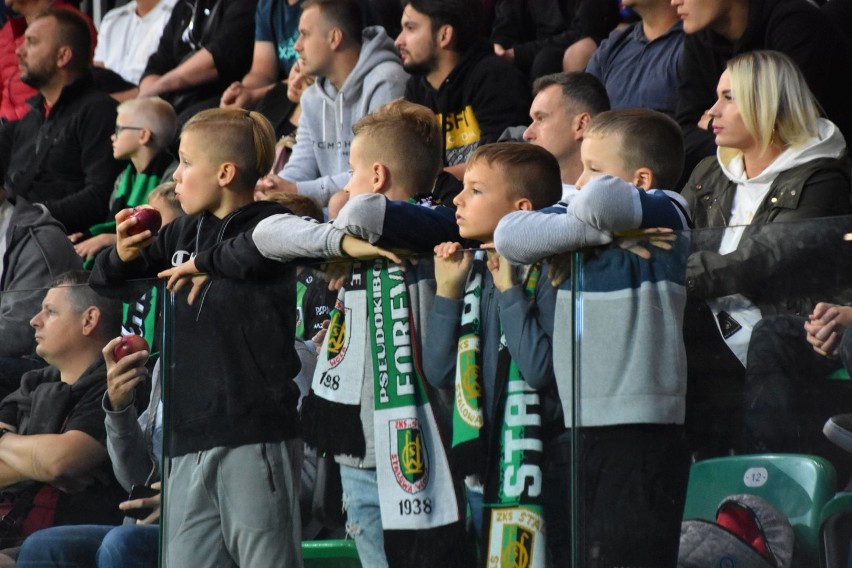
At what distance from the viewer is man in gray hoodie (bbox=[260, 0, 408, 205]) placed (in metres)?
6.57

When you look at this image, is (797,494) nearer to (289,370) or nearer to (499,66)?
(289,370)

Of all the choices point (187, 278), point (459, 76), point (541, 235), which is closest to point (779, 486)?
point (541, 235)

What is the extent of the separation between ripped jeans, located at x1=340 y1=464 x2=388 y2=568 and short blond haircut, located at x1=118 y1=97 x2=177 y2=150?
396 centimetres

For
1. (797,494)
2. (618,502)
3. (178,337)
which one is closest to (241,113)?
(178,337)

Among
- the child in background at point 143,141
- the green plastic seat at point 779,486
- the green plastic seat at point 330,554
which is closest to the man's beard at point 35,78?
the child in background at point 143,141

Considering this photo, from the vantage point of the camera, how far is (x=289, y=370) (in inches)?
158

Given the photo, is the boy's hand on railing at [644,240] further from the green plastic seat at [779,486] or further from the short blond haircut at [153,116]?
the short blond haircut at [153,116]

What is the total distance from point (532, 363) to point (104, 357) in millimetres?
1542

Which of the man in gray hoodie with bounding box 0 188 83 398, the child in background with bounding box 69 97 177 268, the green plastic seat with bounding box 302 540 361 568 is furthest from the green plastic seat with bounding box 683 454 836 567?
the child in background with bounding box 69 97 177 268

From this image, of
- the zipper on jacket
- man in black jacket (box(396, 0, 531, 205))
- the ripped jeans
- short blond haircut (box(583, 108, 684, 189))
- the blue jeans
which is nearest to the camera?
the ripped jeans

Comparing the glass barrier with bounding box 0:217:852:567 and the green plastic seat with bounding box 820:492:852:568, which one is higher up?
the glass barrier with bounding box 0:217:852:567

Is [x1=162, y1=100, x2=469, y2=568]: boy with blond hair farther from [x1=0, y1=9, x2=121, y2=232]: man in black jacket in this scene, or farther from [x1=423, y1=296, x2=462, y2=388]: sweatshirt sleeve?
[x1=0, y1=9, x2=121, y2=232]: man in black jacket

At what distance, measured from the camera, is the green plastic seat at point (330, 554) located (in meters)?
3.85

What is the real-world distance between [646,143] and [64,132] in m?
4.69
